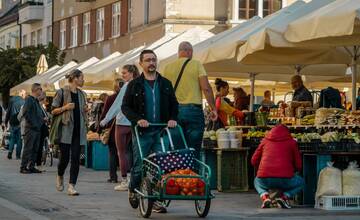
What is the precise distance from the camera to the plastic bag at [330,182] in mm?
13750

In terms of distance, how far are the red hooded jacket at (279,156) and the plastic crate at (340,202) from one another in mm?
547

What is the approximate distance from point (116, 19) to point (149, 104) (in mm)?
38506

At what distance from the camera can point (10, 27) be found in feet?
250

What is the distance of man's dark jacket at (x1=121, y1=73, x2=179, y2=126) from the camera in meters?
12.6

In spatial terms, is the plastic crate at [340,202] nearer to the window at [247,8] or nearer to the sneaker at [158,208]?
the sneaker at [158,208]

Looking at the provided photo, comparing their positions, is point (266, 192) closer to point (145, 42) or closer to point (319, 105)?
point (319, 105)

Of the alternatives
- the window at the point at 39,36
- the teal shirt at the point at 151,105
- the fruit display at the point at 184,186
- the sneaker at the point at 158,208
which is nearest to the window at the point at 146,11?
the window at the point at 39,36

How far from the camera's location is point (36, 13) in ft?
217

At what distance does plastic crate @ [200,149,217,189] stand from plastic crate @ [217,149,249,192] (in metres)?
0.30

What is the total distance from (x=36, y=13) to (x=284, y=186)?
177ft

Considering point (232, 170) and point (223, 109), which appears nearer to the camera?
point (232, 170)

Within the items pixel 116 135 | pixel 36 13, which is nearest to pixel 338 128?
pixel 116 135

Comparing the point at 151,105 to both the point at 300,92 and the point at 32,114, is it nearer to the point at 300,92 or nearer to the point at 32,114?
the point at 300,92

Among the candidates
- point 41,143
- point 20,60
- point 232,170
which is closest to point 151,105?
point 232,170
